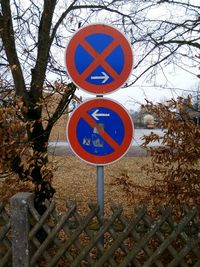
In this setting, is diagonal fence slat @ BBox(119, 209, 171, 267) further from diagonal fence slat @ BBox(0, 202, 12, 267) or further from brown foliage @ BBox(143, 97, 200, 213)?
diagonal fence slat @ BBox(0, 202, 12, 267)

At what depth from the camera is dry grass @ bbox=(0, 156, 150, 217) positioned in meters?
4.45

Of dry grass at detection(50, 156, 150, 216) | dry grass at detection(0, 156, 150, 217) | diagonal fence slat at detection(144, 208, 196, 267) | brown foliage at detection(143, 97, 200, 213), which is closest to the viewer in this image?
diagonal fence slat at detection(144, 208, 196, 267)

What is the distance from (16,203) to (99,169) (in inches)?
32.2

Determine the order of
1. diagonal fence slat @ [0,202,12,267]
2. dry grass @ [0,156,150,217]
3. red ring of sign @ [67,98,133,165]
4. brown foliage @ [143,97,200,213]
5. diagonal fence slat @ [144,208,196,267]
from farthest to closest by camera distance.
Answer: dry grass @ [0,156,150,217] → brown foliage @ [143,97,200,213] → diagonal fence slat @ [0,202,12,267] → diagonal fence slat @ [144,208,196,267] → red ring of sign @ [67,98,133,165]

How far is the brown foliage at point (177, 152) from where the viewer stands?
13.1 feet

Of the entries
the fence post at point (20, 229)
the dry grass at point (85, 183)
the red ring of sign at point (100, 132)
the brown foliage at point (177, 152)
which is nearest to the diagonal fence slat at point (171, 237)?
the brown foliage at point (177, 152)

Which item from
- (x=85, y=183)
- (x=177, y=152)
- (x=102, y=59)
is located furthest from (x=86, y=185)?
(x=102, y=59)

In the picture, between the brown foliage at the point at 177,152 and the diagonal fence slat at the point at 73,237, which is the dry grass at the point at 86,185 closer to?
the brown foliage at the point at 177,152

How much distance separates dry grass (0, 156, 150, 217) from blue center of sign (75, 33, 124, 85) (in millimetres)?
1376

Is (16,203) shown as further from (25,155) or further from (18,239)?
(25,155)

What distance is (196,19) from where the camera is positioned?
7.25 metres

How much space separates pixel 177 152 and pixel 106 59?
4.18 ft

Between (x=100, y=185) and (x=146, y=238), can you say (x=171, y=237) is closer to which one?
(x=146, y=238)

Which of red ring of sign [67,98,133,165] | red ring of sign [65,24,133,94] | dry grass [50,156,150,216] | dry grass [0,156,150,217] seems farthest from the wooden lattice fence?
dry grass [50,156,150,216]
